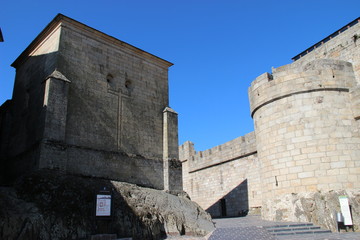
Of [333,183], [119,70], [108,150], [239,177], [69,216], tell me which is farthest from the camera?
[239,177]

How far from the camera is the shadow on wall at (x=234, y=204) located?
1903cm

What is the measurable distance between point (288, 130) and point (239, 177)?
812 centimetres

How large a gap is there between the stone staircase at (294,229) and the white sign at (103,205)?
488 centimetres

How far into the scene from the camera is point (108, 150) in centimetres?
1456

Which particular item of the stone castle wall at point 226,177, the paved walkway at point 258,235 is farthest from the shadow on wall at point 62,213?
the stone castle wall at point 226,177

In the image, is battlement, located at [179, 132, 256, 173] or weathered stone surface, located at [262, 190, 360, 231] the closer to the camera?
weathered stone surface, located at [262, 190, 360, 231]

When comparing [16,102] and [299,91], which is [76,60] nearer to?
[16,102]

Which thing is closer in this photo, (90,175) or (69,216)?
(69,216)

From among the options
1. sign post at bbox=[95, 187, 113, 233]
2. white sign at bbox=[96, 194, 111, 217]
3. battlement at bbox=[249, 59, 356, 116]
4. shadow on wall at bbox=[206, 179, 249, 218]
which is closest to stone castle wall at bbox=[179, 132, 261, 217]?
shadow on wall at bbox=[206, 179, 249, 218]

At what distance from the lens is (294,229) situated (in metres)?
10.2

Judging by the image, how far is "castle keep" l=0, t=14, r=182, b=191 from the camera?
43.0 ft

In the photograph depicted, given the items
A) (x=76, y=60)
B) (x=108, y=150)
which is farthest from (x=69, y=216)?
(x=76, y=60)

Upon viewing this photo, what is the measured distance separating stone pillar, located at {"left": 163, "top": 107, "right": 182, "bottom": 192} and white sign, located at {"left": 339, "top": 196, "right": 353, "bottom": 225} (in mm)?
7812

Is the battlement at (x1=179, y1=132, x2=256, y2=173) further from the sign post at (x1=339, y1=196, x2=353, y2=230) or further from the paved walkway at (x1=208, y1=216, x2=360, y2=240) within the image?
the paved walkway at (x1=208, y1=216, x2=360, y2=240)
